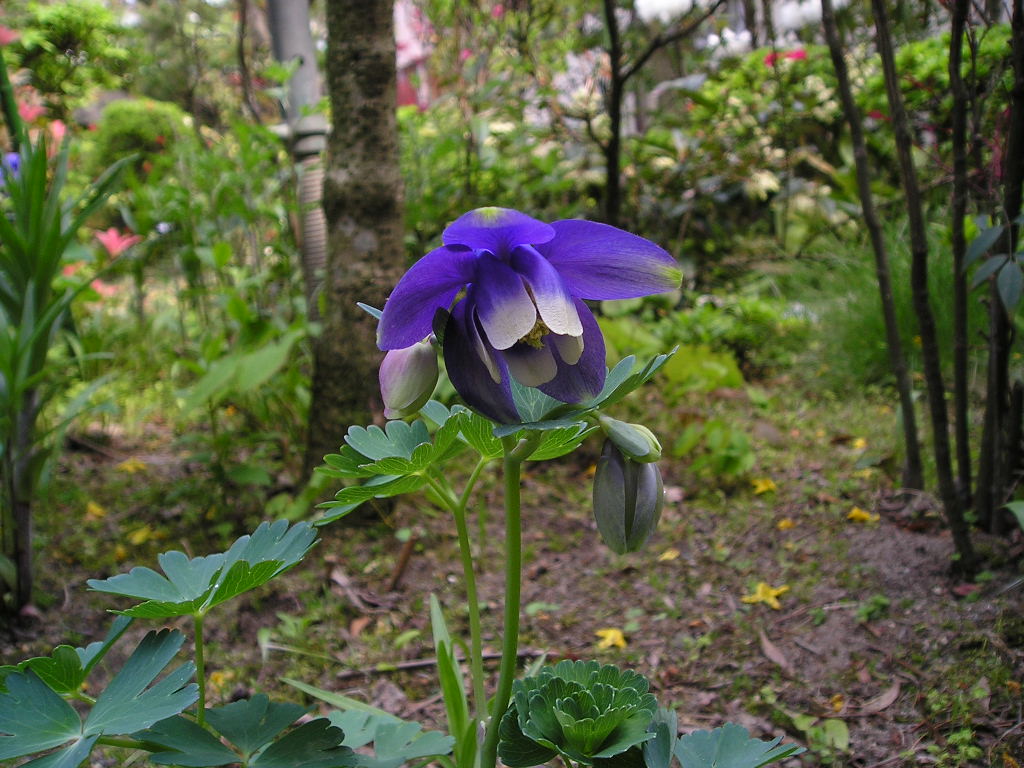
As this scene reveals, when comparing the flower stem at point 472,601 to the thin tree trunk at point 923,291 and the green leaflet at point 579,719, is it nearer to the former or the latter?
the green leaflet at point 579,719

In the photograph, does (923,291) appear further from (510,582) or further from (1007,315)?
(510,582)

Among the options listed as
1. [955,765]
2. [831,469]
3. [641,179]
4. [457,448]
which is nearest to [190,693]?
[457,448]

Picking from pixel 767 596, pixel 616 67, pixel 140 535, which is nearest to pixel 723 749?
pixel 767 596

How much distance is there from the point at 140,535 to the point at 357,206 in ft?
3.46

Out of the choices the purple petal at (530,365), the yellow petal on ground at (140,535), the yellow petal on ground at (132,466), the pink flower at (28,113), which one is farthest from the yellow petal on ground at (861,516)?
the pink flower at (28,113)

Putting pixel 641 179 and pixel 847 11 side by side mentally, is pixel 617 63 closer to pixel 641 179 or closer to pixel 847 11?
pixel 641 179

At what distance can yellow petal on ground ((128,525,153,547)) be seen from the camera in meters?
2.04

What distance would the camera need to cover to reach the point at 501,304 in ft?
2.09

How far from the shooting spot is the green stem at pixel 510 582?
732 millimetres

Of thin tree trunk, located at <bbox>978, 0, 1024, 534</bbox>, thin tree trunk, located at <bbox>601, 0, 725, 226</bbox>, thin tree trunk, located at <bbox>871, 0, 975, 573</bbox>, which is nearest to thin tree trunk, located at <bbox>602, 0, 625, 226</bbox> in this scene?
thin tree trunk, located at <bbox>601, 0, 725, 226</bbox>

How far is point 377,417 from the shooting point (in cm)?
198

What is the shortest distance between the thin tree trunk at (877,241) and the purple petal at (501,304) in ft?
4.12

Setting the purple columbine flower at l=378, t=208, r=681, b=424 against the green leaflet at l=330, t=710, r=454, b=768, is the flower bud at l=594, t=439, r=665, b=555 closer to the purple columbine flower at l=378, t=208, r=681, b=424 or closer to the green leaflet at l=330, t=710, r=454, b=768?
the purple columbine flower at l=378, t=208, r=681, b=424

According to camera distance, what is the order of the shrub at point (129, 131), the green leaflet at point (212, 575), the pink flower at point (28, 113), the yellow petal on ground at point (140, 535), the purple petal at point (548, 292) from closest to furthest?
the purple petal at point (548, 292), the green leaflet at point (212, 575), the yellow petal on ground at point (140, 535), the pink flower at point (28, 113), the shrub at point (129, 131)
